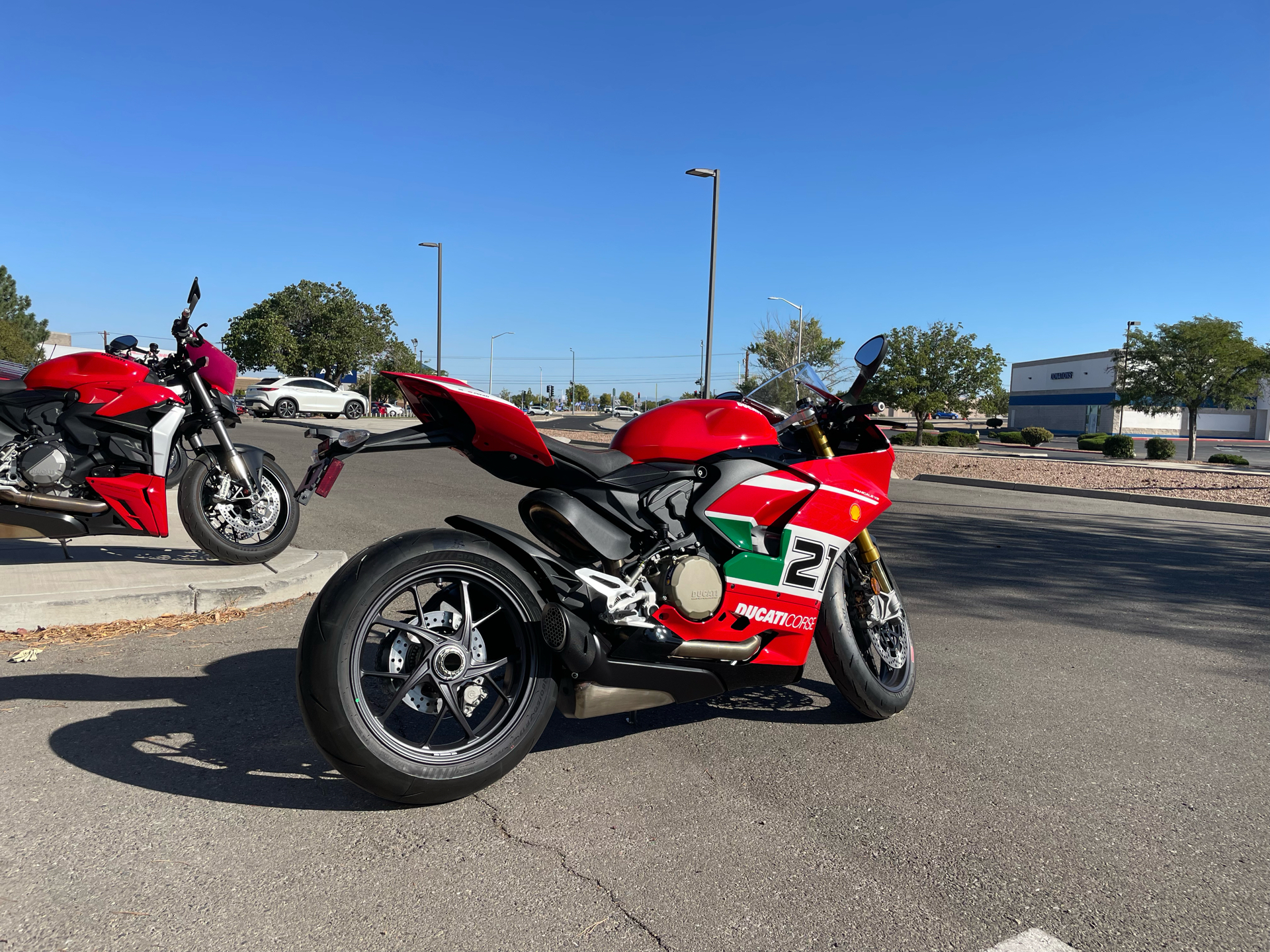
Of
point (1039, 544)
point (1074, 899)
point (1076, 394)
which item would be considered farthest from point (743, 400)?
point (1076, 394)

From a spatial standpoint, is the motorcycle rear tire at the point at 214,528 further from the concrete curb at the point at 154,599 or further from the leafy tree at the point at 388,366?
the leafy tree at the point at 388,366

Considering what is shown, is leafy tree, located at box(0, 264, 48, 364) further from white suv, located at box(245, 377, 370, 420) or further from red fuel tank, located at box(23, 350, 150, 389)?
red fuel tank, located at box(23, 350, 150, 389)

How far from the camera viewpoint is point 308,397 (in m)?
34.6

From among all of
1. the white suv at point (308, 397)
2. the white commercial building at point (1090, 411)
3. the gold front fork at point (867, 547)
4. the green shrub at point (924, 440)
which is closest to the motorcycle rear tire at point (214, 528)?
the gold front fork at point (867, 547)

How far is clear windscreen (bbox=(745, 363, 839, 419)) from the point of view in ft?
12.1

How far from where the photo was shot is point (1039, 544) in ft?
29.4

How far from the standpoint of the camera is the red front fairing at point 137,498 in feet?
16.8

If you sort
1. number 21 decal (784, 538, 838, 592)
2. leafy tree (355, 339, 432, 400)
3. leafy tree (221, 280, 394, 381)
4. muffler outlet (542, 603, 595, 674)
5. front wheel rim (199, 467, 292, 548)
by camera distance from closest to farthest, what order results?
muffler outlet (542, 603, 595, 674), number 21 decal (784, 538, 838, 592), front wheel rim (199, 467, 292, 548), leafy tree (221, 280, 394, 381), leafy tree (355, 339, 432, 400)

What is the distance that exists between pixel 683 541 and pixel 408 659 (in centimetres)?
102

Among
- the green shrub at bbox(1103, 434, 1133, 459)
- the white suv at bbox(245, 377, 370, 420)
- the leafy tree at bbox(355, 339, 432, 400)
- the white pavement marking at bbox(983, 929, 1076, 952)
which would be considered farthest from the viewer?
the leafy tree at bbox(355, 339, 432, 400)

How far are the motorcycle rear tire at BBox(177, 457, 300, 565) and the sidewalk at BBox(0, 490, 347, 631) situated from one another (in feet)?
0.27

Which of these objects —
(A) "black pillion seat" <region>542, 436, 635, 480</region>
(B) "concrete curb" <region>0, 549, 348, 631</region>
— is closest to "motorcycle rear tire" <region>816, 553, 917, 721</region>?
(A) "black pillion seat" <region>542, 436, 635, 480</region>

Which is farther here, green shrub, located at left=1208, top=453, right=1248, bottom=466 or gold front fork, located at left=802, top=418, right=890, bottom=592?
green shrub, located at left=1208, top=453, right=1248, bottom=466

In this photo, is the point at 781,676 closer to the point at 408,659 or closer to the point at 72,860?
the point at 408,659
